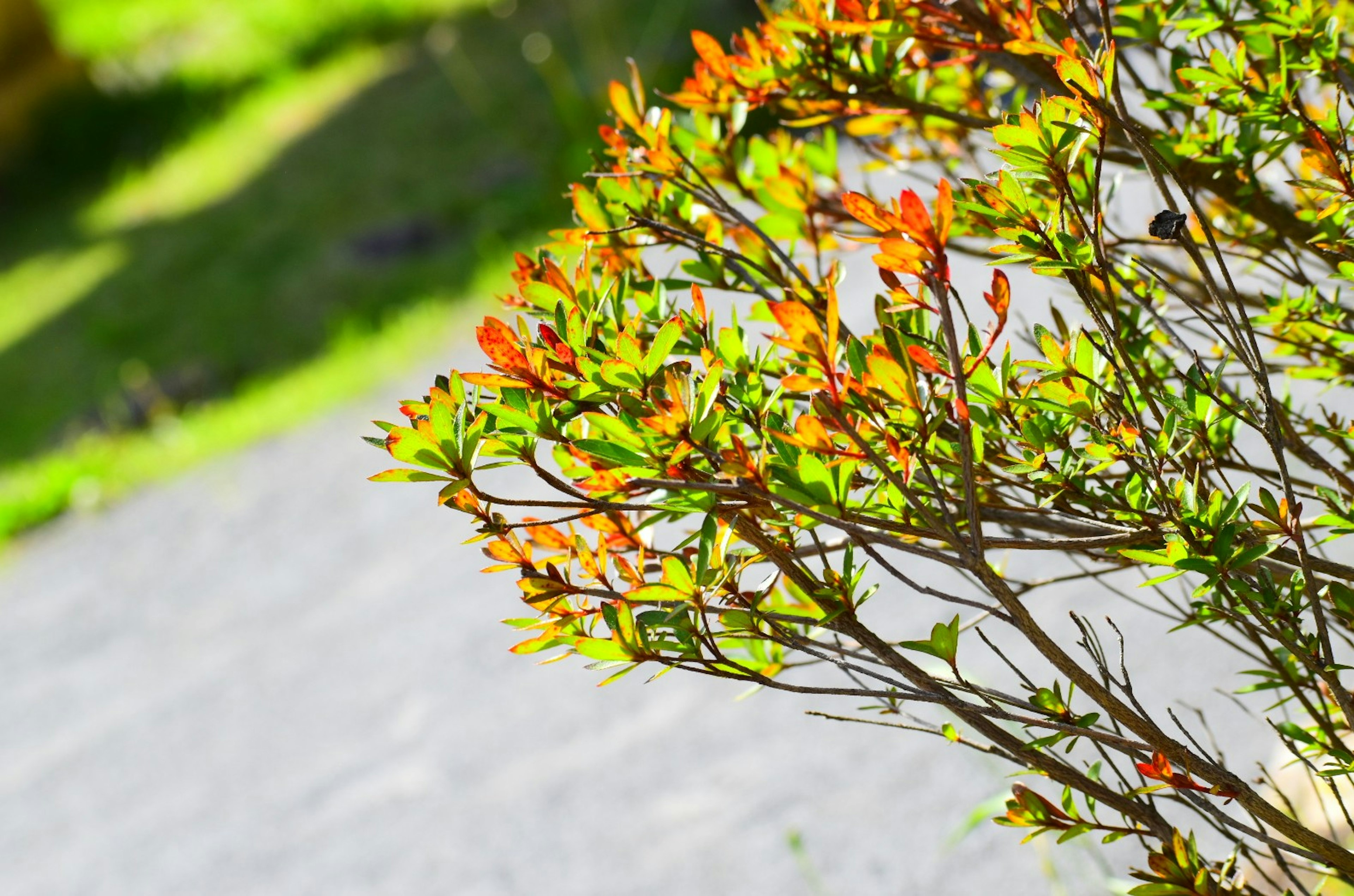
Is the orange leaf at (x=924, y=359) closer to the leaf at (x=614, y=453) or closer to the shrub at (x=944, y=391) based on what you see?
the shrub at (x=944, y=391)

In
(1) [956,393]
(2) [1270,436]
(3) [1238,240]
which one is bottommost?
(2) [1270,436]

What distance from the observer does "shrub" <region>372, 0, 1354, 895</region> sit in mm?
1180

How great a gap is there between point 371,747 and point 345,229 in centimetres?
542

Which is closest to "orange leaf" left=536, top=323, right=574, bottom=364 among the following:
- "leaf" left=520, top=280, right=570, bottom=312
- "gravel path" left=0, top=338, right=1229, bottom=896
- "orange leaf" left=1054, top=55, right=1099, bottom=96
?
"leaf" left=520, top=280, right=570, bottom=312

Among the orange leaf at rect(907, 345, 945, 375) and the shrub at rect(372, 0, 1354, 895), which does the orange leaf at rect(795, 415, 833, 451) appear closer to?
the shrub at rect(372, 0, 1354, 895)

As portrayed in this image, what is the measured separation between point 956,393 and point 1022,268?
4041 millimetres

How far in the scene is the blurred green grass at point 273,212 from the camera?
7.21 meters

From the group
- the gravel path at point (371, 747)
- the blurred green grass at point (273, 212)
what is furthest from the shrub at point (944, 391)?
the blurred green grass at point (273, 212)

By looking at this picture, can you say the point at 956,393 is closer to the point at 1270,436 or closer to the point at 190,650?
the point at 1270,436

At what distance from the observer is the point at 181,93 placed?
12.4 meters

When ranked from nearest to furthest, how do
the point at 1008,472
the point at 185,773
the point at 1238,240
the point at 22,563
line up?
the point at 1008,472 → the point at 1238,240 → the point at 185,773 → the point at 22,563

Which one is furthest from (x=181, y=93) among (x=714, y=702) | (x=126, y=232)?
(x=714, y=702)

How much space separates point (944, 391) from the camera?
56.4 inches

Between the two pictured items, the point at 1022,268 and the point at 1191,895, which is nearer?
the point at 1191,895
